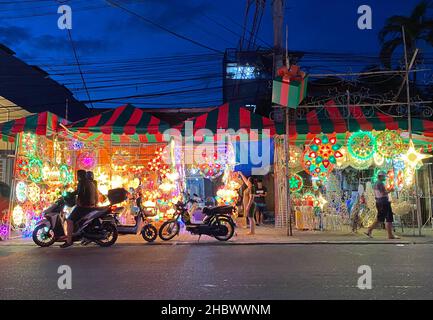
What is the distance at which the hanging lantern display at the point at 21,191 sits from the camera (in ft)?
38.7

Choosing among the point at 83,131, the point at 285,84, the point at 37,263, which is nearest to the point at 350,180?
the point at 285,84

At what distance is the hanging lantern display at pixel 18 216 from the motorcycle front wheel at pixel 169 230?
4.16 metres

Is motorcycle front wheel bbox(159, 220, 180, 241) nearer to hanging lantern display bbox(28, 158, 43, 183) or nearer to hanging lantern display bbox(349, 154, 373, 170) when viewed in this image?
hanging lantern display bbox(28, 158, 43, 183)

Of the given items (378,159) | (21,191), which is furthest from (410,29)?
(21,191)

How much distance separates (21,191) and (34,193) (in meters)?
0.60

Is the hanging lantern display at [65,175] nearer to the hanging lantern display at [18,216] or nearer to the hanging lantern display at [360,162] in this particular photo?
the hanging lantern display at [18,216]

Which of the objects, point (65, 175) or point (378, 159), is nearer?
point (378, 159)

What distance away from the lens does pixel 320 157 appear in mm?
13211

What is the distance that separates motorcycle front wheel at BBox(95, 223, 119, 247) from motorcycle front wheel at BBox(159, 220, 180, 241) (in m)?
1.27

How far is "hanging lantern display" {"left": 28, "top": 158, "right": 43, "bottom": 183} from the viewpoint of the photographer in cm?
1224

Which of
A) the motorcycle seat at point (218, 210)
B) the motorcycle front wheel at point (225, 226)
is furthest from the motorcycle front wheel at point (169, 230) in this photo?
the motorcycle front wheel at point (225, 226)

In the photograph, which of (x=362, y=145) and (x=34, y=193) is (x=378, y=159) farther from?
(x=34, y=193)

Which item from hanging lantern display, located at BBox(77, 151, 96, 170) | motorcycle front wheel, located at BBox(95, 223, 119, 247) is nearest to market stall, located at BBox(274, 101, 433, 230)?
motorcycle front wheel, located at BBox(95, 223, 119, 247)

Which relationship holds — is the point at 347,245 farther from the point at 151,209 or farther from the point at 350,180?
the point at 350,180
